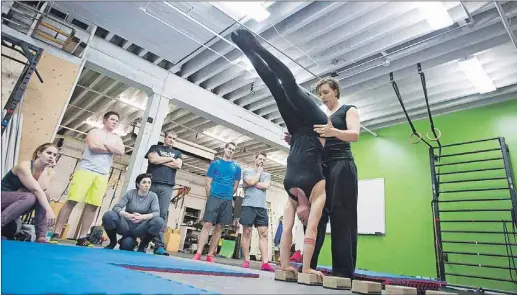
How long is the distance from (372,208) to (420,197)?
0.99 m

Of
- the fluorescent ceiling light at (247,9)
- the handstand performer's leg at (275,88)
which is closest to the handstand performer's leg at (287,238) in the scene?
the handstand performer's leg at (275,88)

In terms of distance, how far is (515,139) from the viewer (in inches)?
199

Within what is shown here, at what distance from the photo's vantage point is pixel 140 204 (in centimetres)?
348

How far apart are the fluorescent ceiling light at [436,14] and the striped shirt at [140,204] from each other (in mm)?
4020

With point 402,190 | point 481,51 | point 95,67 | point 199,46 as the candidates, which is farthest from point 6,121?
point 402,190

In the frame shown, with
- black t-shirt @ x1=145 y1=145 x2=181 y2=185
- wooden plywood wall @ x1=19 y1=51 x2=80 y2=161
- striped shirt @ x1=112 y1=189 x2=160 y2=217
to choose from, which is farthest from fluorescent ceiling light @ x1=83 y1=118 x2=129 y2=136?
striped shirt @ x1=112 y1=189 x2=160 y2=217

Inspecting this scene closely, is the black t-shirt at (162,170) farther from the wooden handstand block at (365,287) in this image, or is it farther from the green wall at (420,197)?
the green wall at (420,197)

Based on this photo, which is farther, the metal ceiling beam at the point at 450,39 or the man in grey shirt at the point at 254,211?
the man in grey shirt at the point at 254,211

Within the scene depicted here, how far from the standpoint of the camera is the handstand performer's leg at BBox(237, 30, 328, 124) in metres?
1.93

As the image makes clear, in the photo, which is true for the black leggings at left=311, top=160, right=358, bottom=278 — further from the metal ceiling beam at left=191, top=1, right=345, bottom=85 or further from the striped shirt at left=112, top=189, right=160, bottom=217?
the metal ceiling beam at left=191, top=1, right=345, bottom=85

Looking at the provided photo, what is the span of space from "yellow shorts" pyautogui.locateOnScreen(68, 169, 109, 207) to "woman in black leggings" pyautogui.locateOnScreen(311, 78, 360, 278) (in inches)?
102

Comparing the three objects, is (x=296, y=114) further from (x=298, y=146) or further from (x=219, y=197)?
(x=219, y=197)

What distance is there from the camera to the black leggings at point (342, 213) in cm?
186

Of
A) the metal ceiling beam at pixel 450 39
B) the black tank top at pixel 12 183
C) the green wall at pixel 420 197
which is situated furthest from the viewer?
the green wall at pixel 420 197
